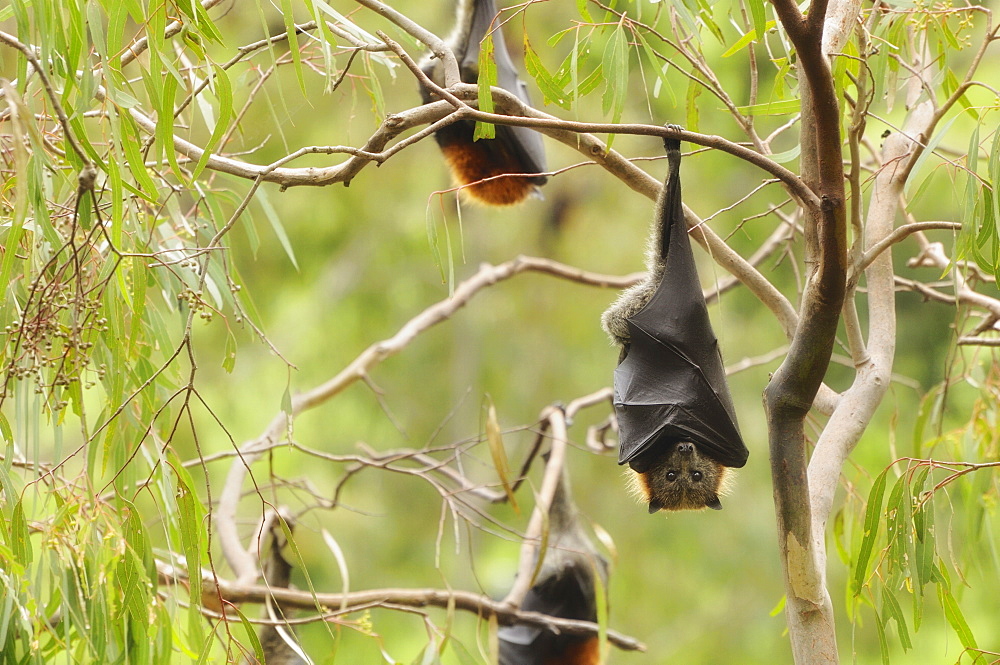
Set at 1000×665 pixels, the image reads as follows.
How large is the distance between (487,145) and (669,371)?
1558 millimetres

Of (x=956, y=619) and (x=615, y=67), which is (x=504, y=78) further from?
(x=956, y=619)

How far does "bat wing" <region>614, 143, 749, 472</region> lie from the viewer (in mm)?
2301

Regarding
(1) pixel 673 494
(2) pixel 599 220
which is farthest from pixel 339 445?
(1) pixel 673 494

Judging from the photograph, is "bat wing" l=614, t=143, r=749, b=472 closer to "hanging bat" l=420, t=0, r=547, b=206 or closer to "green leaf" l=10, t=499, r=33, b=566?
"hanging bat" l=420, t=0, r=547, b=206

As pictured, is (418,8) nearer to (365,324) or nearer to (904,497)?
(365,324)

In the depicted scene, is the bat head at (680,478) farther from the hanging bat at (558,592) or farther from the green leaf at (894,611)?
the hanging bat at (558,592)

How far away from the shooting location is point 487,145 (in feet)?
11.8

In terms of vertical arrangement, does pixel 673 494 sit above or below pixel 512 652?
above

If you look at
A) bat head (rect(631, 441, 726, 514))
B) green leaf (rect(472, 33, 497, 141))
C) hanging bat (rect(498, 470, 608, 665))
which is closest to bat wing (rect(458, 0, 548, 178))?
bat head (rect(631, 441, 726, 514))

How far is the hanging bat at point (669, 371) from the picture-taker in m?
2.30

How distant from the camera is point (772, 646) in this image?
7.84 meters

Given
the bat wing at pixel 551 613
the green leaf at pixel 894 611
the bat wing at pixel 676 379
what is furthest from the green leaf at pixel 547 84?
the bat wing at pixel 551 613

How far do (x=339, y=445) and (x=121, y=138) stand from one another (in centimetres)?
710

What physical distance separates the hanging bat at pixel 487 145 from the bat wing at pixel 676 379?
1.25 metres
